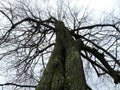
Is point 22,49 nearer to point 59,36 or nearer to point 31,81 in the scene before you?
point 31,81

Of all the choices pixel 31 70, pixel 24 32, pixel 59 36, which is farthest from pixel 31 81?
pixel 59 36

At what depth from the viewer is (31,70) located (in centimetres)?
823

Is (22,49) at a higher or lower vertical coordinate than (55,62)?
higher

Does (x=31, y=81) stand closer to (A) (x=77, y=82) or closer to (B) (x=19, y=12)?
(B) (x=19, y=12)

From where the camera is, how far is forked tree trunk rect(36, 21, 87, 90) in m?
3.99

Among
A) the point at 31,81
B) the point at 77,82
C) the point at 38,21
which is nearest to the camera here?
the point at 77,82

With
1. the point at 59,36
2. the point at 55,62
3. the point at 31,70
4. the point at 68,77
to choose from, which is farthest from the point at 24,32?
the point at 68,77

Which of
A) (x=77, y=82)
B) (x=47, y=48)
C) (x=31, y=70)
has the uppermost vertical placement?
(x=47, y=48)

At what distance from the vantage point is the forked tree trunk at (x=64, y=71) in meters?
3.99

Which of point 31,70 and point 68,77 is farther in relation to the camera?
point 31,70

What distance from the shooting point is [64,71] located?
440cm

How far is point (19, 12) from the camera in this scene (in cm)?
764

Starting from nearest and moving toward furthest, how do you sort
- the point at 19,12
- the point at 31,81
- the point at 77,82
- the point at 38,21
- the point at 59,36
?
the point at 77,82, the point at 59,36, the point at 38,21, the point at 19,12, the point at 31,81

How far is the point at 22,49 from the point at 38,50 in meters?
0.50
